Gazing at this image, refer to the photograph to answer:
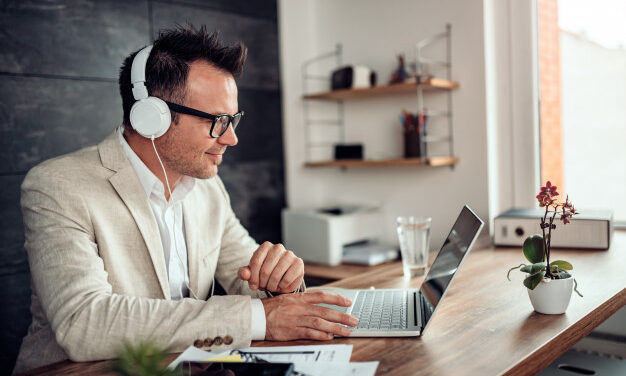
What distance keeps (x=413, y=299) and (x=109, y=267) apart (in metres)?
0.70

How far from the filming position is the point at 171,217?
4.86ft

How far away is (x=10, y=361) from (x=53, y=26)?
3.89 ft

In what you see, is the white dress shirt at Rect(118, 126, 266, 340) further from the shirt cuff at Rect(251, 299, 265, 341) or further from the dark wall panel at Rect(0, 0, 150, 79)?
the dark wall panel at Rect(0, 0, 150, 79)

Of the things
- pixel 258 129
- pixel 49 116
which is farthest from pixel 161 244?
pixel 258 129

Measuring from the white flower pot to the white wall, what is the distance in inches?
46.7

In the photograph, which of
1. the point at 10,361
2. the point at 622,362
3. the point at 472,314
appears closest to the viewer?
the point at 472,314

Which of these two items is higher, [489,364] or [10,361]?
[489,364]

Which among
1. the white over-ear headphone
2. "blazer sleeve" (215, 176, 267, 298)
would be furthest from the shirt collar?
"blazer sleeve" (215, 176, 267, 298)

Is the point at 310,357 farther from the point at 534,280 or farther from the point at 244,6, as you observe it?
the point at 244,6

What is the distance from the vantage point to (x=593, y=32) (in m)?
2.19

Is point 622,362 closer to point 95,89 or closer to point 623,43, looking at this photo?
point 623,43

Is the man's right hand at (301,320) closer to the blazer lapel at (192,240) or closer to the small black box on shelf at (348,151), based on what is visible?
the blazer lapel at (192,240)

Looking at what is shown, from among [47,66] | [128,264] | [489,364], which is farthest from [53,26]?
[489,364]

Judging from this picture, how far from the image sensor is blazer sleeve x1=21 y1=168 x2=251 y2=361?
990mm
